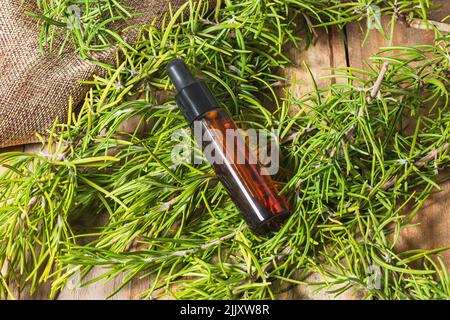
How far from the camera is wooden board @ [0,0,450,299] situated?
0.79 metres

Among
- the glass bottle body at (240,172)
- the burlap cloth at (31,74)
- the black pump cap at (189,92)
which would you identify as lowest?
the glass bottle body at (240,172)

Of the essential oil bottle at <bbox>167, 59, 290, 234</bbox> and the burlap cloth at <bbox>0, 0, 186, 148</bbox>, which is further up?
the burlap cloth at <bbox>0, 0, 186, 148</bbox>

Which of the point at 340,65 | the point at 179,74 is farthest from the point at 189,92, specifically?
the point at 340,65

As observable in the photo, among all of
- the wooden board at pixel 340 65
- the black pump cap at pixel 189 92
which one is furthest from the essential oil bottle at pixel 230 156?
the wooden board at pixel 340 65

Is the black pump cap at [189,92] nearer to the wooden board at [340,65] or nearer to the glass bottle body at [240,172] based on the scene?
the glass bottle body at [240,172]

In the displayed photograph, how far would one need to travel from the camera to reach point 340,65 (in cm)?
89

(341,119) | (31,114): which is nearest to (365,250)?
(341,119)

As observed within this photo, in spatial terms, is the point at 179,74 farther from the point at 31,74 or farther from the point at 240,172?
the point at 31,74

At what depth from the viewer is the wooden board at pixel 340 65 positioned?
0.79 metres

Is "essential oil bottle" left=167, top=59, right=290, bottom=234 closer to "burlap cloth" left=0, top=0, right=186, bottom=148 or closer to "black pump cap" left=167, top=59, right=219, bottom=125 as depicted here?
"black pump cap" left=167, top=59, right=219, bottom=125

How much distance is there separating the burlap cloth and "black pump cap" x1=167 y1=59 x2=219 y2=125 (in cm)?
17

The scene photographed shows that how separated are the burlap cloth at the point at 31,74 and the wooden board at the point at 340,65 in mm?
48

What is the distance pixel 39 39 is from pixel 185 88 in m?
0.24

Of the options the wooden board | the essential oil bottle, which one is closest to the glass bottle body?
the essential oil bottle
